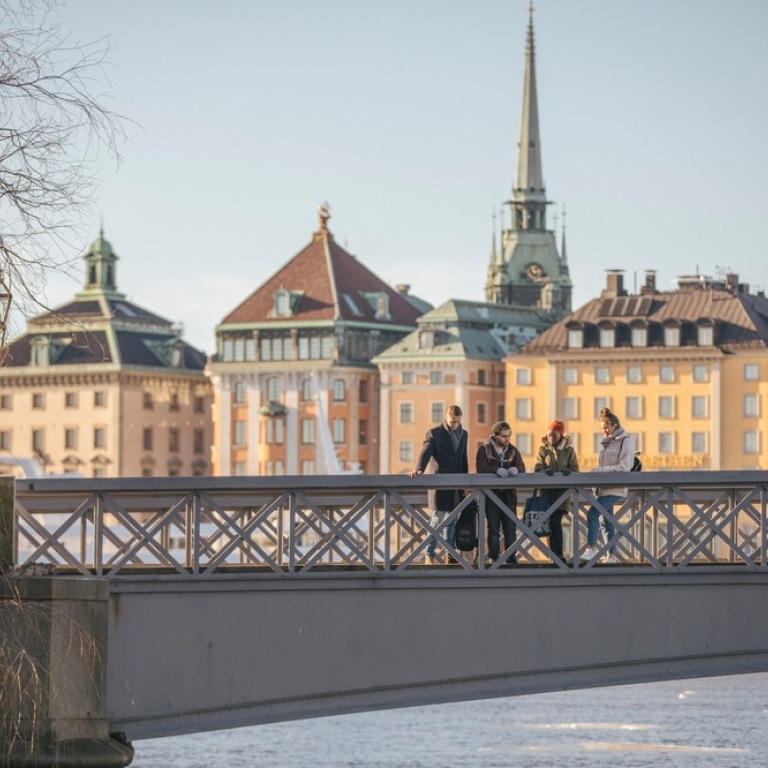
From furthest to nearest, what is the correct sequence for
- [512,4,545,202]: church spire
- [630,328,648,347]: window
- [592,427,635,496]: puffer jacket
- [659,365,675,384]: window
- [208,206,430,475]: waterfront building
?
1. [512,4,545,202]: church spire
2. [208,206,430,475]: waterfront building
3. [630,328,648,347]: window
4. [659,365,675,384]: window
5. [592,427,635,496]: puffer jacket

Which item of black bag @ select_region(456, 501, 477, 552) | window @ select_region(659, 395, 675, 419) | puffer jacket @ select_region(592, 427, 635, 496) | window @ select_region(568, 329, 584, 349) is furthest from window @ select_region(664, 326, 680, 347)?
black bag @ select_region(456, 501, 477, 552)

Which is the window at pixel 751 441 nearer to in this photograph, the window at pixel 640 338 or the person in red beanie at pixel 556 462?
the window at pixel 640 338

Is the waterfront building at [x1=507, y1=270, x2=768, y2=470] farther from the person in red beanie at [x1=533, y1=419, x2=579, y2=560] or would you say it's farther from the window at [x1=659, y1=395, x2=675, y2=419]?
the person in red beanie at [x1=533, y1=419, x2=579, y2=560]

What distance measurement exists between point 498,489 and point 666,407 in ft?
384

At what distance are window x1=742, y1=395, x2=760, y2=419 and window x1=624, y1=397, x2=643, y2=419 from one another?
6.06m

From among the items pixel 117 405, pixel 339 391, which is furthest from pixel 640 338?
pixel 117 405

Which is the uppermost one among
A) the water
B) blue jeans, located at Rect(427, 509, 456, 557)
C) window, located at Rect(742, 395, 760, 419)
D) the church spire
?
the church spire

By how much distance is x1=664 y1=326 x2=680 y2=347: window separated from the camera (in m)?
140

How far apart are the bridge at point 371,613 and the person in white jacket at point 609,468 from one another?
0.21m

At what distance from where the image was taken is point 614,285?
146m

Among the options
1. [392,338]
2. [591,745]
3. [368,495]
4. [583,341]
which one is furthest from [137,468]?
[368,495]

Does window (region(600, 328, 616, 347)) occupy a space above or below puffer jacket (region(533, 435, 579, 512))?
above

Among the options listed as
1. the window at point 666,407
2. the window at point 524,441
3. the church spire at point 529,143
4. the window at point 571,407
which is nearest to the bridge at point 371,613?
the window at point 666,407

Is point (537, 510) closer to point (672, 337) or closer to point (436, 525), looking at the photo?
point (436, 525)
